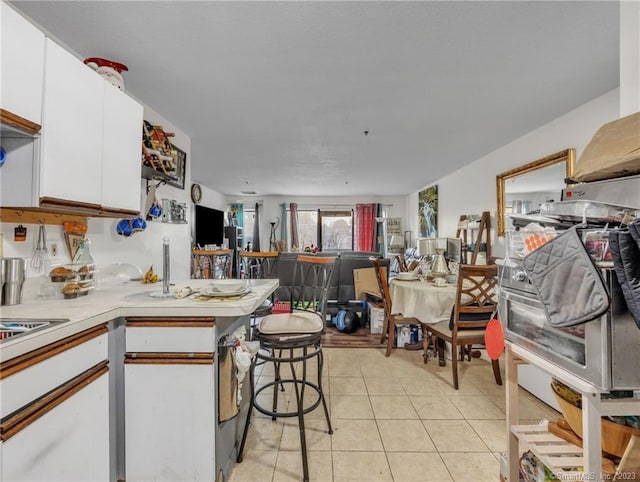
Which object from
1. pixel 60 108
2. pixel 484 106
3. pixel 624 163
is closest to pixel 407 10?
pixel 624 163

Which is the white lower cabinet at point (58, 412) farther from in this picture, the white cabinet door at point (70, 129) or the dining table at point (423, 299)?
the dining table at point (423, 299)

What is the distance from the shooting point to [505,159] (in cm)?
323

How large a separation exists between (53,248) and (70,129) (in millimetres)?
655

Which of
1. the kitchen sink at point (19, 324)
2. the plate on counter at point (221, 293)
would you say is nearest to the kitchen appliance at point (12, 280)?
the kitchen sink at point (19, 324)

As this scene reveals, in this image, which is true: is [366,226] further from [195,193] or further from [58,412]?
[58,412]

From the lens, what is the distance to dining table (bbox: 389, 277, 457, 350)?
2590mm

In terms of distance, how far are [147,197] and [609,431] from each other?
9.24 feet

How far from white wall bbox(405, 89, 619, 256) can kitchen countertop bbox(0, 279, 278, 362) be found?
9.00ft

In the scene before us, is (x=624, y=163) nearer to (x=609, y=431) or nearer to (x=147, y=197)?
(x=609, y=431)

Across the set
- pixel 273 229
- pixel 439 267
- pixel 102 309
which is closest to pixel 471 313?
pixel 439 267

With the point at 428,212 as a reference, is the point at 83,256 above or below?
below

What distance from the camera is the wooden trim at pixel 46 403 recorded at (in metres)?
0.78

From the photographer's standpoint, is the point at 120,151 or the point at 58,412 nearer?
the point at 58,412

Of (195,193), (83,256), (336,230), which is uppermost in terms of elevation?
(195,193)
